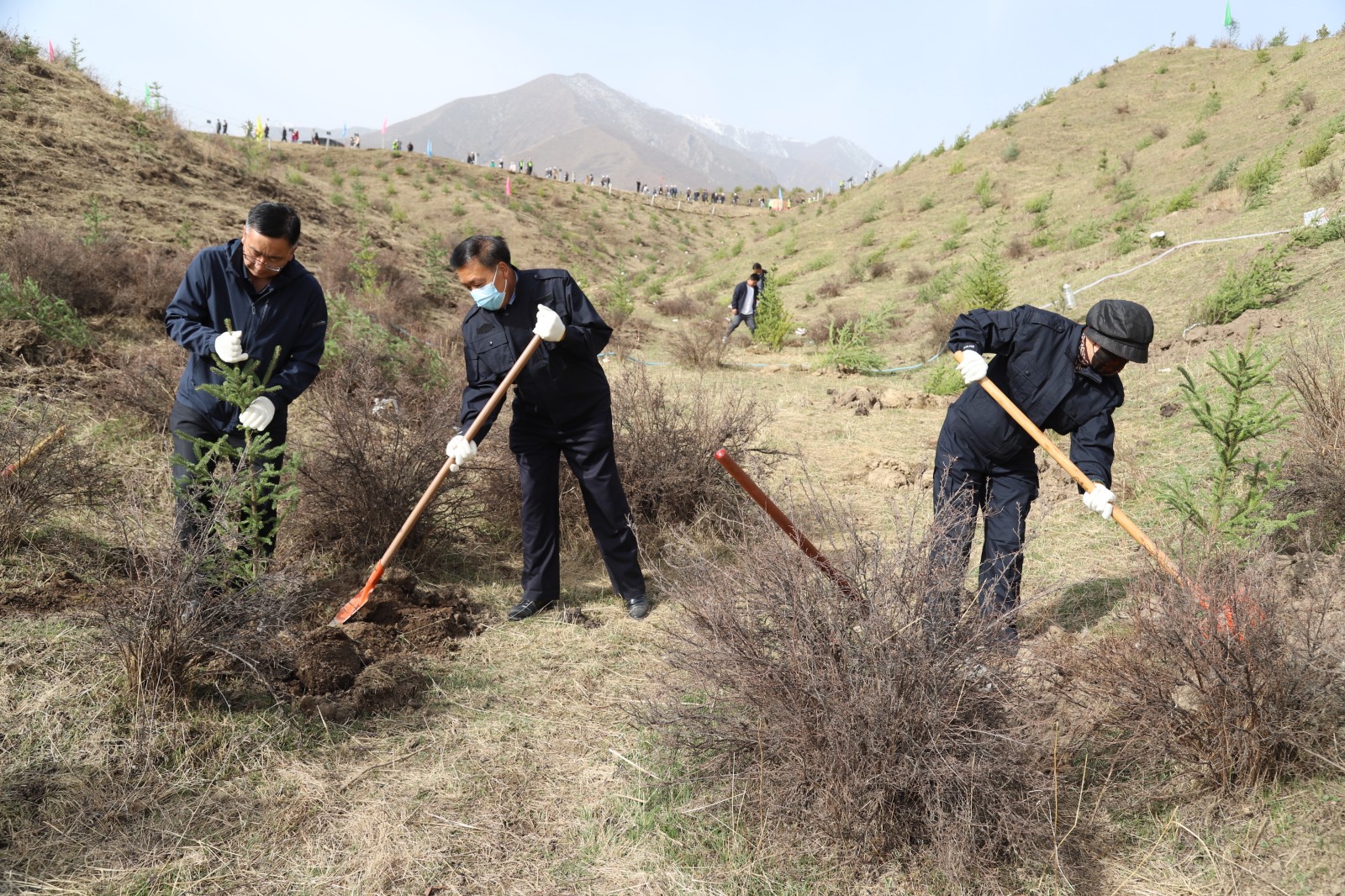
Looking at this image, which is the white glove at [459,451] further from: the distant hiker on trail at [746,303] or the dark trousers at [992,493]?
the distant hiker on trail at [746,303]

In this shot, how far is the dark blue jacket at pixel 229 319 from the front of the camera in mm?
3178

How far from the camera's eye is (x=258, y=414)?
121 inches

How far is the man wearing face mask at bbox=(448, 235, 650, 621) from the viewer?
3547 millimetres

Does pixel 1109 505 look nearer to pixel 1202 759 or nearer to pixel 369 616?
pixel 1202 759

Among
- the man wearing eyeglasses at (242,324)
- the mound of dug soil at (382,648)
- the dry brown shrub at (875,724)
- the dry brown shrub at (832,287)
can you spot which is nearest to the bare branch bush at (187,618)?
the mound of dug soil at (382,648)

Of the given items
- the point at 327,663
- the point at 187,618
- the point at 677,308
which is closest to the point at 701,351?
the point at 677,308

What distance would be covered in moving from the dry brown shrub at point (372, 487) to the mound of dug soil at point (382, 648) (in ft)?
1.56

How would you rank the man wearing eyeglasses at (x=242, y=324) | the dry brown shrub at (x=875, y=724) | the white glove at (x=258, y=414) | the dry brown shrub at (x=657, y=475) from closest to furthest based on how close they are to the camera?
1. the dry brown shrub at (x=875, y=724)
2. the white glove at (x=258, y=414)
3. the man wearing eyeglasses at (x=242, y=324)
4. the dry brown shrub at (x=657, y=475)

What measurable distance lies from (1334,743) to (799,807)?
160cm

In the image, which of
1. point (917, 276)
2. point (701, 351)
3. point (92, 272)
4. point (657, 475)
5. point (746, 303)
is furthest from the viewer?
point (917, 276)

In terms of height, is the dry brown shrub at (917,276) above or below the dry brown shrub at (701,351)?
above

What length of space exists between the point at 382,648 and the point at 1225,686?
2.98 meters

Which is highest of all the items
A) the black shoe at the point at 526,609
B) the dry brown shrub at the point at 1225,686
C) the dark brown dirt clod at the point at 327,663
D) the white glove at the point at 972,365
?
the white glove at the point at 972,365

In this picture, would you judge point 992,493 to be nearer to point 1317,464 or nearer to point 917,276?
point 1317,464
